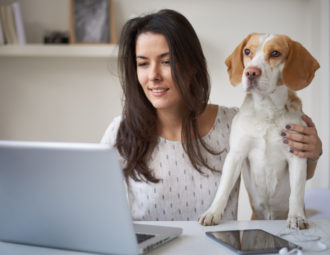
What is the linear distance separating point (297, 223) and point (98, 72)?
2.10 meters

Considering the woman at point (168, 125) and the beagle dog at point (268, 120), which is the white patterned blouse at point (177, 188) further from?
the beagle dog at point (268, 120)

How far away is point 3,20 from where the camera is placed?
250 cm

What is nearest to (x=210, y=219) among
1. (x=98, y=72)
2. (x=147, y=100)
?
(x=147, y=100)

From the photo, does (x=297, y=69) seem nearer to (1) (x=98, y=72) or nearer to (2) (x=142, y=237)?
(2) (x=142, y=237)

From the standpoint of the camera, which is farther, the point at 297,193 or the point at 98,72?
the point at 98,72

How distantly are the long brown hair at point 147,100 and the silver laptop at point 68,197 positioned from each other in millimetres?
686

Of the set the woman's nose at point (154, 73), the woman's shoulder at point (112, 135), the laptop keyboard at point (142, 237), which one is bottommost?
the laptop keyboard at point (142, 237)

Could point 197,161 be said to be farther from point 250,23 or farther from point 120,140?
point 250,23

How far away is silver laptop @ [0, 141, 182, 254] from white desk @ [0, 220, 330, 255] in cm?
3

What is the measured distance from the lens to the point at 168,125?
158 cm

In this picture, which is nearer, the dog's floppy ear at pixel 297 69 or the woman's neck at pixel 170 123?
the dog's floppy ear at pixel 297 69

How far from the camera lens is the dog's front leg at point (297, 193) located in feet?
3.38

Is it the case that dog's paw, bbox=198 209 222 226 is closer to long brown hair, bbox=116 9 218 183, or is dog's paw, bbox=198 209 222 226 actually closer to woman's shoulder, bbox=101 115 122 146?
long brown hair, bbox=116 9 218 183

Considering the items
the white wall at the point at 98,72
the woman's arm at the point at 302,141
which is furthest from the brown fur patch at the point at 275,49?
the white wall at the point at 98,72
